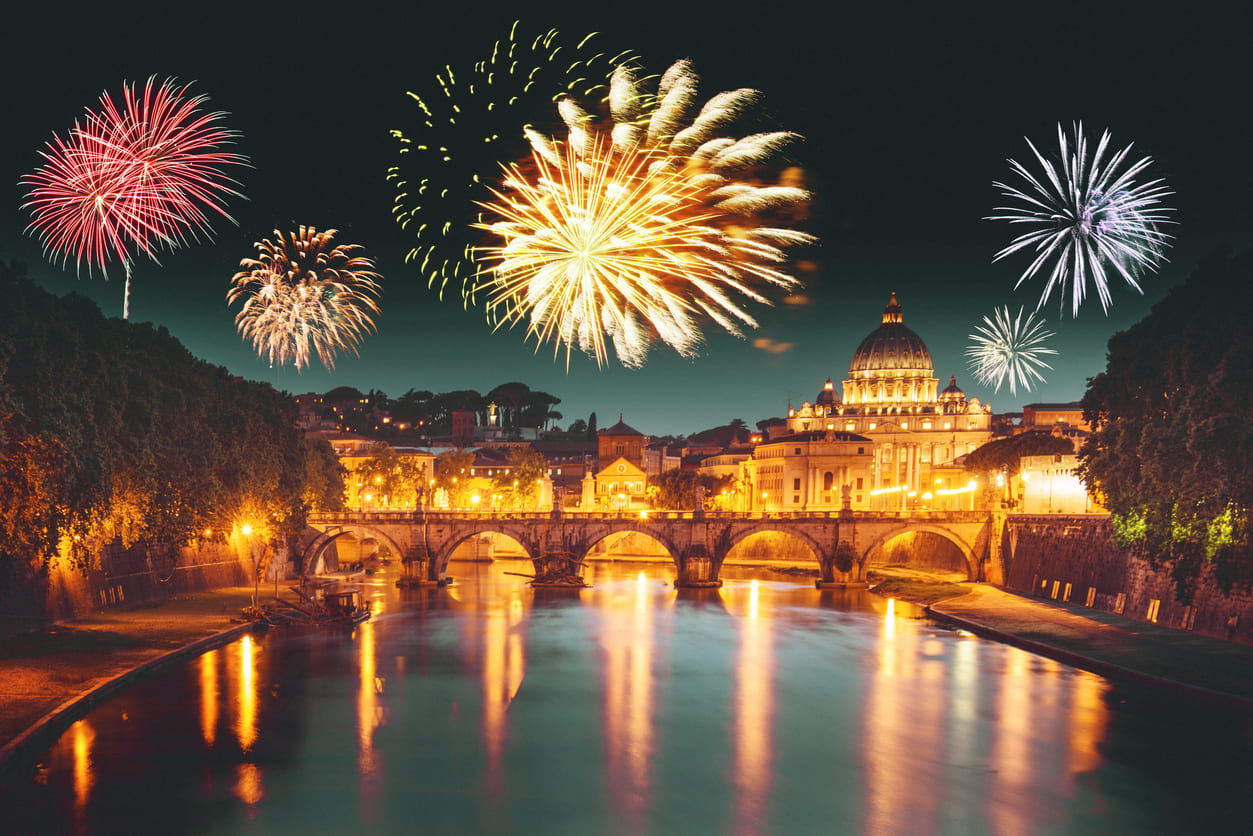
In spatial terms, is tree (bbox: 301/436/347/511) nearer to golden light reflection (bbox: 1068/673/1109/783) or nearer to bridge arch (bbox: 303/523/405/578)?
bridge arch (bbox: 303/523/405/578)

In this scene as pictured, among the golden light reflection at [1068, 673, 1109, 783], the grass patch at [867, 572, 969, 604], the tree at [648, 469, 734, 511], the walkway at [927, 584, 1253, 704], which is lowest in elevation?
the grass patch at [867, 572, 969, 604]

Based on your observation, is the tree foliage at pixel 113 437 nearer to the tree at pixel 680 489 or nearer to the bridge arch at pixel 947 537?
the bridge arch at pixel 947 537

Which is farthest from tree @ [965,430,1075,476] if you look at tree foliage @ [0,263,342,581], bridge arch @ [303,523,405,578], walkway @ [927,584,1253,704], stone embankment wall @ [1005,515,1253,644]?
tree foliage @ [0,263,342,581]

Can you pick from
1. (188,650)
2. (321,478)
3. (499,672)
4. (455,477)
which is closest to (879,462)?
(455,477)

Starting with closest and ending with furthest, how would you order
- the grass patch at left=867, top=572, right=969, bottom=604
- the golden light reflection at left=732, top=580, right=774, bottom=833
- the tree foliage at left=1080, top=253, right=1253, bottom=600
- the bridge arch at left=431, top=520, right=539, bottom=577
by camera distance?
1. the golden light reflection at left=732, top=580, right=774, bottom=833
2. the tree foliage at left=1080, top=253, right=1253, bottom=600
3. the grass patch at left=867, top=572, right=969, bottom=604
4. the bridge arch at left=431, top=520, right=539, bottom=577

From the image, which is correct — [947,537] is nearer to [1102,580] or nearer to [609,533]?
[609,533]
